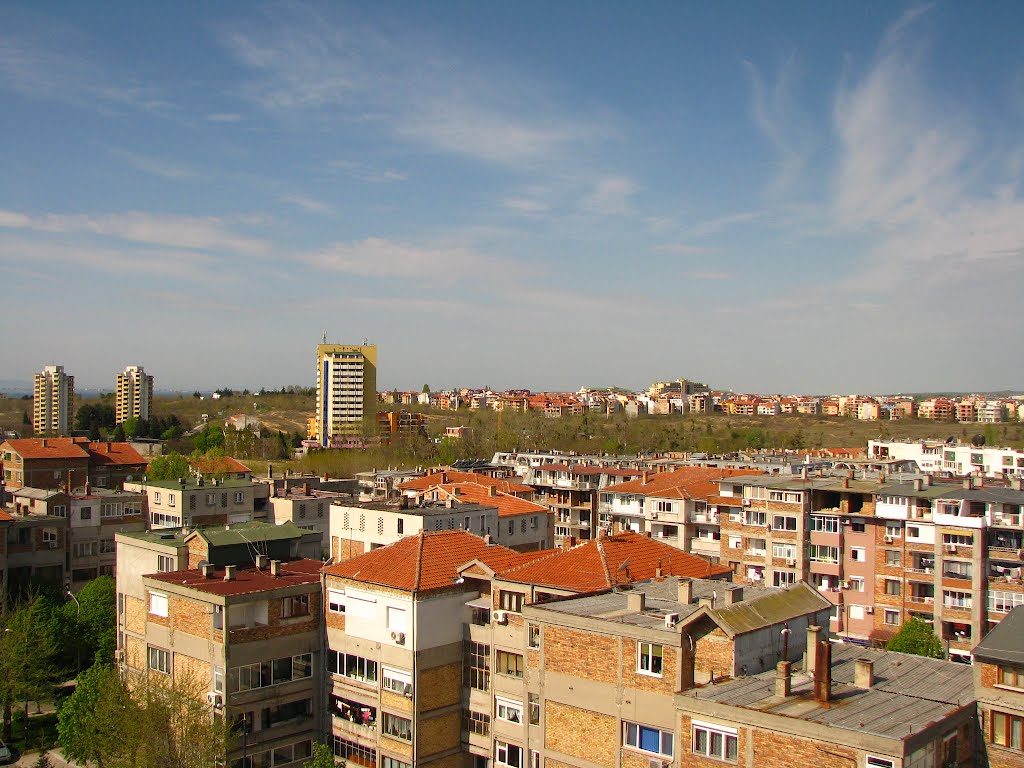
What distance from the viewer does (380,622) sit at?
2312 centimetres

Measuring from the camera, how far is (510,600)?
882 inches

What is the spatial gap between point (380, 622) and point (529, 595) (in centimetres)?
412

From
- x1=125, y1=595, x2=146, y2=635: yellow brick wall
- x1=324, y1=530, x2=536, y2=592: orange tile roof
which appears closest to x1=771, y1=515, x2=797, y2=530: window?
x1=324, y1=530, x2=536, y2=592: orange tile roof

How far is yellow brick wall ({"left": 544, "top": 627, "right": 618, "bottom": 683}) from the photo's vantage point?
18953mm

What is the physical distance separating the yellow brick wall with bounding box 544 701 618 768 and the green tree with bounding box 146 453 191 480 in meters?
47.5

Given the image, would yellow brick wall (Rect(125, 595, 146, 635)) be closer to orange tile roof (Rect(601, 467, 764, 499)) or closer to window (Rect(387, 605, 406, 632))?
window (Rect(387, 605, 406, 632))

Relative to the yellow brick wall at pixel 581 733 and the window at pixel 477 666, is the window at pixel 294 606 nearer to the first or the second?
the window at pixel 477 666

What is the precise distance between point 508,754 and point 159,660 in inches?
410

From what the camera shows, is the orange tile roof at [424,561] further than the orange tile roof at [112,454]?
No

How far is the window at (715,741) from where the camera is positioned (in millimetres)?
15355

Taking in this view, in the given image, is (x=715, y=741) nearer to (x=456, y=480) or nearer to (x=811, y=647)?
(x=811, y=647)

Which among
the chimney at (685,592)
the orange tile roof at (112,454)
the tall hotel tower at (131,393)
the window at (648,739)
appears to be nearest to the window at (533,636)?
the window at (648,739)

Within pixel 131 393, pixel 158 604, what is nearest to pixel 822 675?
pixel 158 604

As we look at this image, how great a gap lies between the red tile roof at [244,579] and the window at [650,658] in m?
10.3
